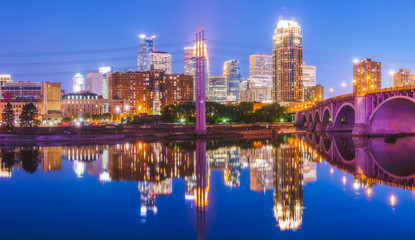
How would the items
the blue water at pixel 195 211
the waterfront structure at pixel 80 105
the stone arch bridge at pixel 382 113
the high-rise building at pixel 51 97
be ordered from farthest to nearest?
the high-rise building at pixel 51 97
the waterfront structure at pixel 80 105
the stone arch bridge at pixel 382 113
the blue water at pixel 195 211

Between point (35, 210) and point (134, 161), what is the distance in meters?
16.9

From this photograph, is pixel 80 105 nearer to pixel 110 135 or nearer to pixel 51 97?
pixel 51 97

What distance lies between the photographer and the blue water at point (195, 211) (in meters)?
15.9

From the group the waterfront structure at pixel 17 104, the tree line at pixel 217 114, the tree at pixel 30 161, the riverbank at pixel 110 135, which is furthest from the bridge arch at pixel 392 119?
the waterfront structure at pixel 17 104

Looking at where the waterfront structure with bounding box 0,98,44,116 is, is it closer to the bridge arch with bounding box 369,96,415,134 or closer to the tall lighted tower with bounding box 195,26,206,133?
the tall lighted tower with bounding box 195,26,206,133

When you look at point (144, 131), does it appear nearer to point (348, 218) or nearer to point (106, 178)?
point (106, 178)

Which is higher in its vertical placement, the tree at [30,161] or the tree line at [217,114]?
the tree line at [217,114]

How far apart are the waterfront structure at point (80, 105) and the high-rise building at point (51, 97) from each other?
770 cm

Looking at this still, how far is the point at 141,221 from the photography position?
1733 cm

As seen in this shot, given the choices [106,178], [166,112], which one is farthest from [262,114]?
[106,178]

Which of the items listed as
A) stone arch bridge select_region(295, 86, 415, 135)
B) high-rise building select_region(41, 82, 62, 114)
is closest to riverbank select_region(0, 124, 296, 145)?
stone arch bridge select_region(295, 86, 415, 135)

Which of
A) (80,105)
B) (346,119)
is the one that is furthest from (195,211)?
(80,105)

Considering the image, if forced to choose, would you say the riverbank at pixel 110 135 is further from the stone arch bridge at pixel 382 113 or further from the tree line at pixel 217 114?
the tree line at pixel 217 114

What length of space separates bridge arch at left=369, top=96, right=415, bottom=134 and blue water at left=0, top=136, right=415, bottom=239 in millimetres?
43051
